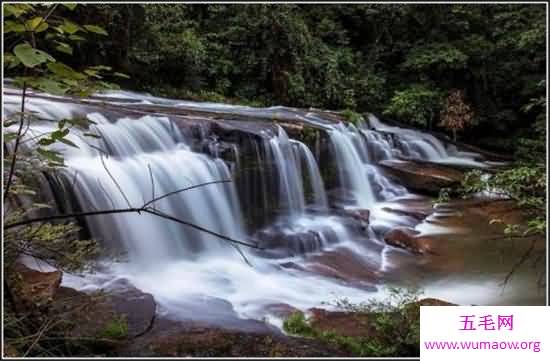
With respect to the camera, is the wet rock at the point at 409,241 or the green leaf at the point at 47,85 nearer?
the green leaf at the point at 47,85

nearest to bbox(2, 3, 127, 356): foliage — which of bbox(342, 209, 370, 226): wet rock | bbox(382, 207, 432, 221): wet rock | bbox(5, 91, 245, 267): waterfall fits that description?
bbox(5, 91, 245, 267): waterfall

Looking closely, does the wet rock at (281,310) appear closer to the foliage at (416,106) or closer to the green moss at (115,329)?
the green moss at (115,329)

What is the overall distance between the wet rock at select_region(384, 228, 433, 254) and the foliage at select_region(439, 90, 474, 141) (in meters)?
6.79

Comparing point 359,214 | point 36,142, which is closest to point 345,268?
point 359,214

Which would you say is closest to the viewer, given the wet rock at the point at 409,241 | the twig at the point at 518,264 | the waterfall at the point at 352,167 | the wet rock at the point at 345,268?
the twig at the point at 518,264

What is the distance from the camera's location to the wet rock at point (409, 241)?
5.90m

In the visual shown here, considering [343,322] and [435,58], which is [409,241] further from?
[435,58]

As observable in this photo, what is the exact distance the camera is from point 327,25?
14547mm

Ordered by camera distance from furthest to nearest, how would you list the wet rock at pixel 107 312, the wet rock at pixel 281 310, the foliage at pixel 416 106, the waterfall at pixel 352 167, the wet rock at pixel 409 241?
the foliage at pixel 416 106 < the waterfall at pixel 352 167 < the wet rock at pixel 409 241 < the wet rock at pixel 281 310 < the wet rock at pixel 107 312

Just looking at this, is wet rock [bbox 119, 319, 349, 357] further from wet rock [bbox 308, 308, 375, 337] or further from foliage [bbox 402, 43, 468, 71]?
foliage [bbox 402, 43, 468, 71]

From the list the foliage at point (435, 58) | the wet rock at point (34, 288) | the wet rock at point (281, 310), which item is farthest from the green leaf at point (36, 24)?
the foliage at point (435, 58)

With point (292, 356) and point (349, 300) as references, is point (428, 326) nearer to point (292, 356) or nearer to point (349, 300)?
point (292, 356)

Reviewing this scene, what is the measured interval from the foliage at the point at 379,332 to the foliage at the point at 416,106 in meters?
9.49

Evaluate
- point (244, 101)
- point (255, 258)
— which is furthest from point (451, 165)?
point (255, 258)
